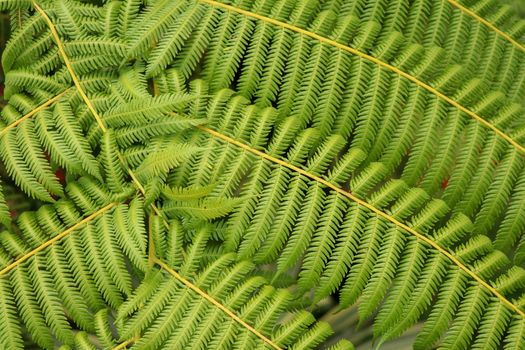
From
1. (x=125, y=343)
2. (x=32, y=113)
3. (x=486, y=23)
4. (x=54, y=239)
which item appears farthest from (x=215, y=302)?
(x=486, y=23)

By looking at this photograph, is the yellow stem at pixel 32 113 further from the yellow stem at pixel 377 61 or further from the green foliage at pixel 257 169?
the yellow stem at pixel 377 61

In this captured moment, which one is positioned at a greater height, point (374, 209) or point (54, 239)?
point (374, 209)

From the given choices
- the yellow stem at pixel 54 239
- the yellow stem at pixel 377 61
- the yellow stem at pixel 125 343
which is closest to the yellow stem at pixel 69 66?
the yellow stem at pixel 54 239

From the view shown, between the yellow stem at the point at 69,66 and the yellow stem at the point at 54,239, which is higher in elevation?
the yellow stem at the point at 69,66

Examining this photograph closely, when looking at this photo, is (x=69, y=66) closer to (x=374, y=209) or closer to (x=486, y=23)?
(x=374, y=209)

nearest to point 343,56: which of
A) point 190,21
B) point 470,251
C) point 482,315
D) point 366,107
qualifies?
point 366,107

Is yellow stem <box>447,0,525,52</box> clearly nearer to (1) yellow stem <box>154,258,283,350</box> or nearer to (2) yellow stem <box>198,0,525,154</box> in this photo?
(2) yellow stem <box>198,0,525,154</box>

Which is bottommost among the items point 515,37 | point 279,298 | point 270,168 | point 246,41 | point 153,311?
point 153,311

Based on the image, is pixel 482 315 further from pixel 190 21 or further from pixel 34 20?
pixel 34 20
